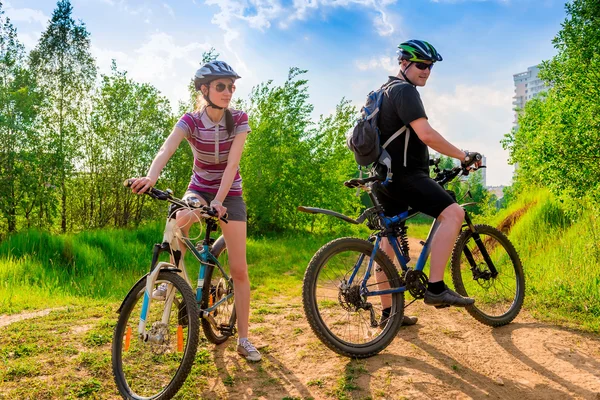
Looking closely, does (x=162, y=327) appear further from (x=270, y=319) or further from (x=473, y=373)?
(x=473, y=373)

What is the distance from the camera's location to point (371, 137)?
13.5ft

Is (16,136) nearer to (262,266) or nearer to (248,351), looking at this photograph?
(262,266)

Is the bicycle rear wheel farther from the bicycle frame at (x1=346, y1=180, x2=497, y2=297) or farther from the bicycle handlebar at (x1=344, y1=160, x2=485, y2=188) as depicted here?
the bicycle handlebar at (x1=344, y1=160, x2=485, y2=188)

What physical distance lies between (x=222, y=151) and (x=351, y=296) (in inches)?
59.5

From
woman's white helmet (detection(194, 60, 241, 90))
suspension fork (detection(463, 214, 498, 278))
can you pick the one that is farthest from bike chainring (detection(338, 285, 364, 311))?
woman's white helmet (detection(194, 60, 241, 90))

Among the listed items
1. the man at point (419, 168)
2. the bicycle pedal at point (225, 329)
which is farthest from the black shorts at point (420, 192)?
the bicycle pedal at point (225, 329)

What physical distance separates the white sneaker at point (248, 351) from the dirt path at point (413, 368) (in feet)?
0.19

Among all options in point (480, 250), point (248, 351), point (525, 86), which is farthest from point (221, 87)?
point (525, 86)

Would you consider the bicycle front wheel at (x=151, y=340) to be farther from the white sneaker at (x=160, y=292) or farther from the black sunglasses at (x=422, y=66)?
the black sunglasses at (x=422, y=66)

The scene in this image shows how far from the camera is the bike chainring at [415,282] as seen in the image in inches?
164

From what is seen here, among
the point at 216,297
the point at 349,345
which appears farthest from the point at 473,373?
the point at 216,297

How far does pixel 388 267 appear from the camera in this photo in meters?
4.12

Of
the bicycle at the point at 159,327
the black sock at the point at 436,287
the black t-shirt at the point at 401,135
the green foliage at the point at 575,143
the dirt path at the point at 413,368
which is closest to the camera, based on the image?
the bicycle at the point at 159,327

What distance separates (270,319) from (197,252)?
1585mm
